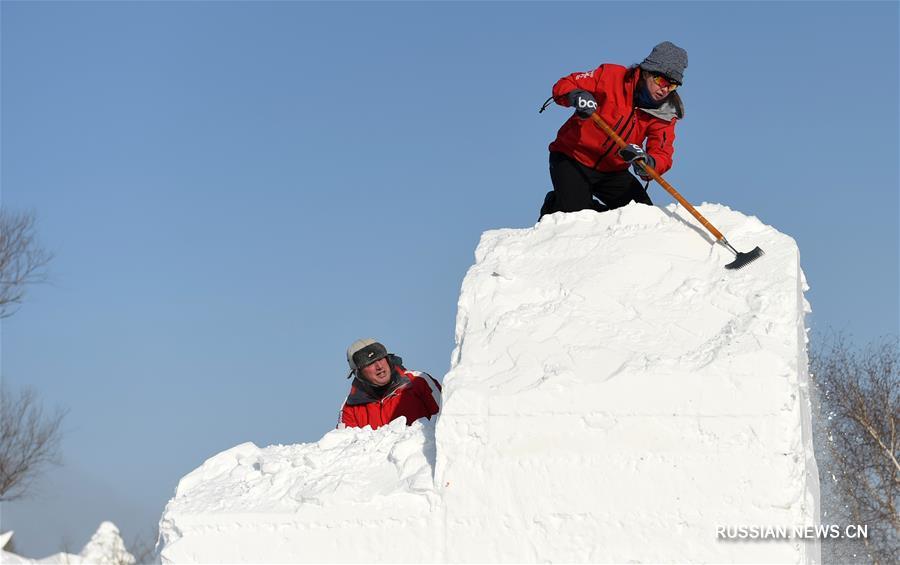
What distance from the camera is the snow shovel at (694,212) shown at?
484cm

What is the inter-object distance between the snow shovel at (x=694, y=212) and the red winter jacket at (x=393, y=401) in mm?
1532

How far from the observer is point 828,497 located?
535 cm

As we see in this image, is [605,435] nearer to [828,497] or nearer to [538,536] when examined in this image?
[538,536]

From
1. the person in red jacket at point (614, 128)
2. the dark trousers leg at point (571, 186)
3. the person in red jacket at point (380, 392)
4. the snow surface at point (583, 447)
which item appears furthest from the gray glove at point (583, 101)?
the person in red jacket at point (380, 392)

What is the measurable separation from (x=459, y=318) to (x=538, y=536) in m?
1.10

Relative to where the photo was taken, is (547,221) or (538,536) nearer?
(538,536)

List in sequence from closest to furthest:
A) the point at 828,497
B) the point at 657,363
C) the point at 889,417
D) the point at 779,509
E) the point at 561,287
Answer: the point at 779,509
the point at 657,363
the point at 561,287
the point at 828,497
the point at 889,417

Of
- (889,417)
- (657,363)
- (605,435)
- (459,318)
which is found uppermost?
(889,417)

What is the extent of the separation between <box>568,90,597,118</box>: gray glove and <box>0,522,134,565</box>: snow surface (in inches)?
351

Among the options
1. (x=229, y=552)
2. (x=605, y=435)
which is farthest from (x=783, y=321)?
(x=229, y=552)

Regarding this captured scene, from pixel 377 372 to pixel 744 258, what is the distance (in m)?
1.99

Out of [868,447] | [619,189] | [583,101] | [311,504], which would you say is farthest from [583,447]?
[868,447]

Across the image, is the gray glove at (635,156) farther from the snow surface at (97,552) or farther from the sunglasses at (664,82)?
the snow surface at (97,552)

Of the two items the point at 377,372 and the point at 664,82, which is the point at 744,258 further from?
the point at 377,372
